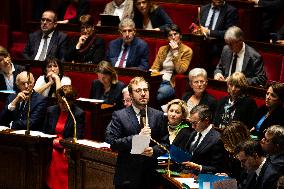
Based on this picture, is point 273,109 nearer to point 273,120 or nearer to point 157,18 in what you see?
point 273,120

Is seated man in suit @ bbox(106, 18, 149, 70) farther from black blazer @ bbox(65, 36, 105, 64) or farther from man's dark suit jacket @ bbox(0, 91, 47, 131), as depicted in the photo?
man's dark suit jacket @ bbox(0, 91, 47, 131)

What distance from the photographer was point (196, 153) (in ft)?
12.1

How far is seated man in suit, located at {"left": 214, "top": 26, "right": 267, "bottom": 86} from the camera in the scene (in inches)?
189

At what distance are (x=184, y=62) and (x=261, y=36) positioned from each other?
88 centimetres

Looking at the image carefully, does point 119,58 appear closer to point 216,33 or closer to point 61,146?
point 216,33

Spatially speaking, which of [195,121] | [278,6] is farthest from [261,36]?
[195,121]

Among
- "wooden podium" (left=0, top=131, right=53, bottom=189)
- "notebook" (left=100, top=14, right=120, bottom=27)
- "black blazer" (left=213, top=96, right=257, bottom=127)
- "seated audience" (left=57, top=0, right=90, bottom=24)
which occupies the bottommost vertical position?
"wooden podium" (left=0, top=131, right=53, bottom=189)

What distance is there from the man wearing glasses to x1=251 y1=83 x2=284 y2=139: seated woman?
735 mm

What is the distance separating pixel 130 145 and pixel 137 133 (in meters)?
0.14

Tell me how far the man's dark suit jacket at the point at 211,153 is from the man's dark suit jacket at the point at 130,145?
0.66ft

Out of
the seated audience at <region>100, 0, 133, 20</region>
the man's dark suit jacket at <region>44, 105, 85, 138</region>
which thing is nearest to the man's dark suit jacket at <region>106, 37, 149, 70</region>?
the seated audience at <region>100, 0, 133, 20</region>

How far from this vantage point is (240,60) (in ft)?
16.1

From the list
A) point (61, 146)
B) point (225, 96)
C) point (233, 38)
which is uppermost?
point (233, 38)

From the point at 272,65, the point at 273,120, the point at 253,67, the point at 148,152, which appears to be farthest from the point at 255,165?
the point at 272,65
